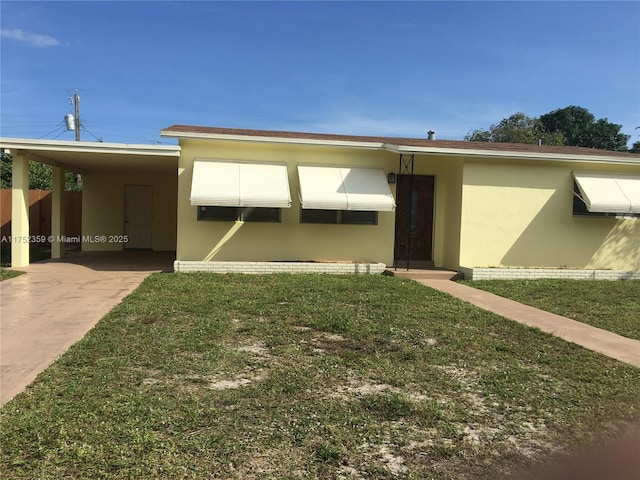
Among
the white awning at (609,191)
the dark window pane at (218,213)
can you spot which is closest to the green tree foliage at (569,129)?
the white awning at (609,191)

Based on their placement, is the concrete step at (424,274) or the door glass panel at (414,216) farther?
the door glass panel at (414,216)

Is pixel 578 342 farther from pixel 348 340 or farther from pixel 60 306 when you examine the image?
pixel 60 306

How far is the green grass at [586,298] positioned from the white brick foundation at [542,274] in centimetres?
29

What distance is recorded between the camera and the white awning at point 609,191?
38.0ft

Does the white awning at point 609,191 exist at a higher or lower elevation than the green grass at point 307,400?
higher

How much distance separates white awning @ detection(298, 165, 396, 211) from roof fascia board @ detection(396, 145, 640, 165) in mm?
938

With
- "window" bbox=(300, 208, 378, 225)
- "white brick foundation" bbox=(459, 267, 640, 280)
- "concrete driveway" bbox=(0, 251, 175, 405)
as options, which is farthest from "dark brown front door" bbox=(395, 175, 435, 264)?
"concrete driveway" bbox=(0, 251, 175, 405)

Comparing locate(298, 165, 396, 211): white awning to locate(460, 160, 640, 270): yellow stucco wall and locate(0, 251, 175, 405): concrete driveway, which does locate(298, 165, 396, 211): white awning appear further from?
locate(0, 251, 175, 405): concrete driveway

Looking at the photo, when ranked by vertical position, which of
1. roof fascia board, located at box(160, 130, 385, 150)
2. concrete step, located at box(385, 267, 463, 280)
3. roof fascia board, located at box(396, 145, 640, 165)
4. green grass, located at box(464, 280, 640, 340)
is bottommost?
green grass, located at box(464, 280, 640, 340)

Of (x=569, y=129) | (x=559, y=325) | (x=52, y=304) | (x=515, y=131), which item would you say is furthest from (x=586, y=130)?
(x=52, y=304)

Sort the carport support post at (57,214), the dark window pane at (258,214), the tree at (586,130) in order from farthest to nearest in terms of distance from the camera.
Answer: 1. the tree at (586,130)
2. the carport support post at (57,214)
3. the dark window pane at (258,214)

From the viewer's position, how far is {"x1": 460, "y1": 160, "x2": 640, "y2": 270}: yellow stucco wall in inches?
463

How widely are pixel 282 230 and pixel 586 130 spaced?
Result: 51.8m

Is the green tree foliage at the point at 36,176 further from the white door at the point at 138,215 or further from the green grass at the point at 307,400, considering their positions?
the green grass at the point at 307,400
